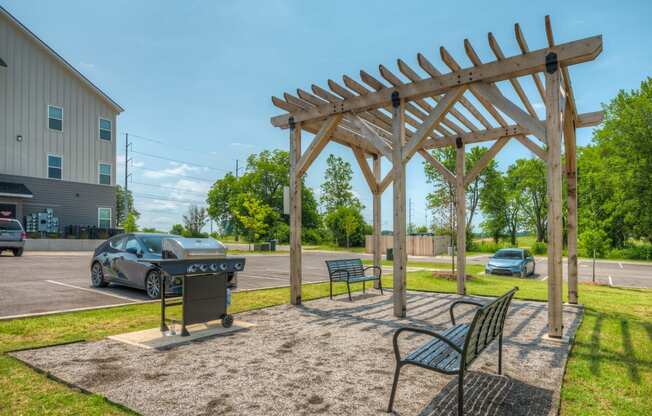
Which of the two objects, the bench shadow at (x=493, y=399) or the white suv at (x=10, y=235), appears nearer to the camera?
the bench shadow at (x=493, y=399)

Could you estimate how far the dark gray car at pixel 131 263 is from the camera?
9.01 meters

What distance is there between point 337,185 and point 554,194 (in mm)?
52871

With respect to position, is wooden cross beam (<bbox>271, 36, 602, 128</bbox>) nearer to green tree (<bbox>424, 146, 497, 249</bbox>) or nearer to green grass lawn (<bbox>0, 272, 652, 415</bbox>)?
green grass lawn (<bbox>0, 272, 652, 415</bbox>)

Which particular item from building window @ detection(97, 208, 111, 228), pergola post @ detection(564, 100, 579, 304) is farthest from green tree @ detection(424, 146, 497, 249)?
building window @ detection(97, 208, 111, 228)

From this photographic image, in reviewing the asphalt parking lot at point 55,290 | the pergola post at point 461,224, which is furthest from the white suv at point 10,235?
the pergola post at point 461,224

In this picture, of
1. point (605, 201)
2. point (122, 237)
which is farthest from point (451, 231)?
point (605, 201)

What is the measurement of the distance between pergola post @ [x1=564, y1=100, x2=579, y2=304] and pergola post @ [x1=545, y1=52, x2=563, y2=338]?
2197 millimetres

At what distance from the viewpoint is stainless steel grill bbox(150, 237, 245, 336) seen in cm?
537

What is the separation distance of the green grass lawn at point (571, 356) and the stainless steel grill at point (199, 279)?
3.60ft

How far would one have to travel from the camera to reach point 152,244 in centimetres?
954

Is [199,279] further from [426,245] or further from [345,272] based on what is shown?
[426,245]

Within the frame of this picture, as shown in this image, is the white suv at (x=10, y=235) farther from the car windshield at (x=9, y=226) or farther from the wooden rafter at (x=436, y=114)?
the wooden rafter at (x=436, y=114)

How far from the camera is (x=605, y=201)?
39.4 m

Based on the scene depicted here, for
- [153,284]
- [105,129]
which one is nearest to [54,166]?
[105,129]
